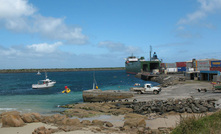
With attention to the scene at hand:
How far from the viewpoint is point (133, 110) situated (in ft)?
80.6

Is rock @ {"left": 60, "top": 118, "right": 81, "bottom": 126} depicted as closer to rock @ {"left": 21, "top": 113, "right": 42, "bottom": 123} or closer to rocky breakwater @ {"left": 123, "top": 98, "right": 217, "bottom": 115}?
rock @ {"left": 21, "top": 113, "right": 42, "bottom": 123}

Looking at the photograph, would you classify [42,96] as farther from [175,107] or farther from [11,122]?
A: [175,107]

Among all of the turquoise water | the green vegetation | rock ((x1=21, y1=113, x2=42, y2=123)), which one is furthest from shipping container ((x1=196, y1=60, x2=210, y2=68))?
the green vegetation

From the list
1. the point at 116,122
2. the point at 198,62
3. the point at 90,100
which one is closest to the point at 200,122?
the point at 116,122

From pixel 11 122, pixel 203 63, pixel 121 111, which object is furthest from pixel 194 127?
pixel 203 63

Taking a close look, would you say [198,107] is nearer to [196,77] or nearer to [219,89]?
[219,89]

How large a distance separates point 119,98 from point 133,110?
29.4ft

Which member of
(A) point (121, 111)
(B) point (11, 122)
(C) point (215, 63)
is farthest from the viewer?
(C) point (215, 63)

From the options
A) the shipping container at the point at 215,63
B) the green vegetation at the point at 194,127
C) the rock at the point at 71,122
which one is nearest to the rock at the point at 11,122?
the rock at the point at 71,122

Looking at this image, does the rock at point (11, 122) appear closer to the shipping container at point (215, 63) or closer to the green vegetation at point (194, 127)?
the green vegetation at point (194, 127)

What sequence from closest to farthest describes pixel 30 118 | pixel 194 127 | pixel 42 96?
pixel 194 127 < pixel 30 118 < pixel 42 96

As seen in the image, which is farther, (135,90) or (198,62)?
(198,62)

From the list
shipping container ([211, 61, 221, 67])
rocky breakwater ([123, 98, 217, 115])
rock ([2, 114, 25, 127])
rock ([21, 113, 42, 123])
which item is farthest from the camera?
shipping container ([211, 61, 221, 67])

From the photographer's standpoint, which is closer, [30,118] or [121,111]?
[30,118]
